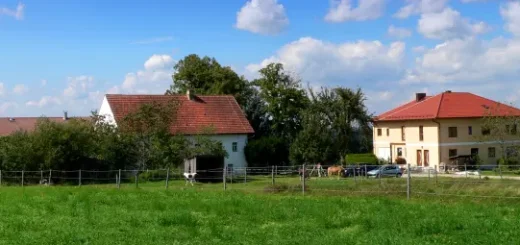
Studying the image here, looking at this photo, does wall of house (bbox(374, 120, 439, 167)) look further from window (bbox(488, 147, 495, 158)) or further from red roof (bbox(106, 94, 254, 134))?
red roof (bbox(106, 94, 254, 134))

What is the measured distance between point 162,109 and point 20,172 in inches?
476

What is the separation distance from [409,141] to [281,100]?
14838 millimetres

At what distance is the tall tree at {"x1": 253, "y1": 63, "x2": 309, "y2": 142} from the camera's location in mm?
74000

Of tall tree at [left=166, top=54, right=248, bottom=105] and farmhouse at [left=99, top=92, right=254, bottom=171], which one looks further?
tall tree at [left=166, top=54, right=248, bottom=105]

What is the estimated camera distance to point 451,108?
221ft

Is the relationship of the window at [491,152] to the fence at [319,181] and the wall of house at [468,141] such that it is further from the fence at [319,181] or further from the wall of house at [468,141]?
the fence at [319,181]

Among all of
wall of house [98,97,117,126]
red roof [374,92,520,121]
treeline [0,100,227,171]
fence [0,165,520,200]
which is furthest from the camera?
red roof [374,92,520,121]

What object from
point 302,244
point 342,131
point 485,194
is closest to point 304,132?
point 342,131

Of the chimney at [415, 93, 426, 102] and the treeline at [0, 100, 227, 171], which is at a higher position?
the chimney at [415, 93, 426, 102]

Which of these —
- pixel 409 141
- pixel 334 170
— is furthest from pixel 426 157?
pixel 334 170

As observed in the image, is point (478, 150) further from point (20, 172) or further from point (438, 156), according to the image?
point (20, 172)

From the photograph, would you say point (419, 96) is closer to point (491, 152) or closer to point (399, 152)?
point (399, 152)

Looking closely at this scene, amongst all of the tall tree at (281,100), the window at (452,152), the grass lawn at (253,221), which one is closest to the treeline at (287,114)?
the tall tree at (281,100)

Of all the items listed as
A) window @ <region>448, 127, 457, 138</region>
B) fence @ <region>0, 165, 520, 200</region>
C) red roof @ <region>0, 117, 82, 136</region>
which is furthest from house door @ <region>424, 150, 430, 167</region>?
red roof @ <region>0, 117, 82, 136</region>
